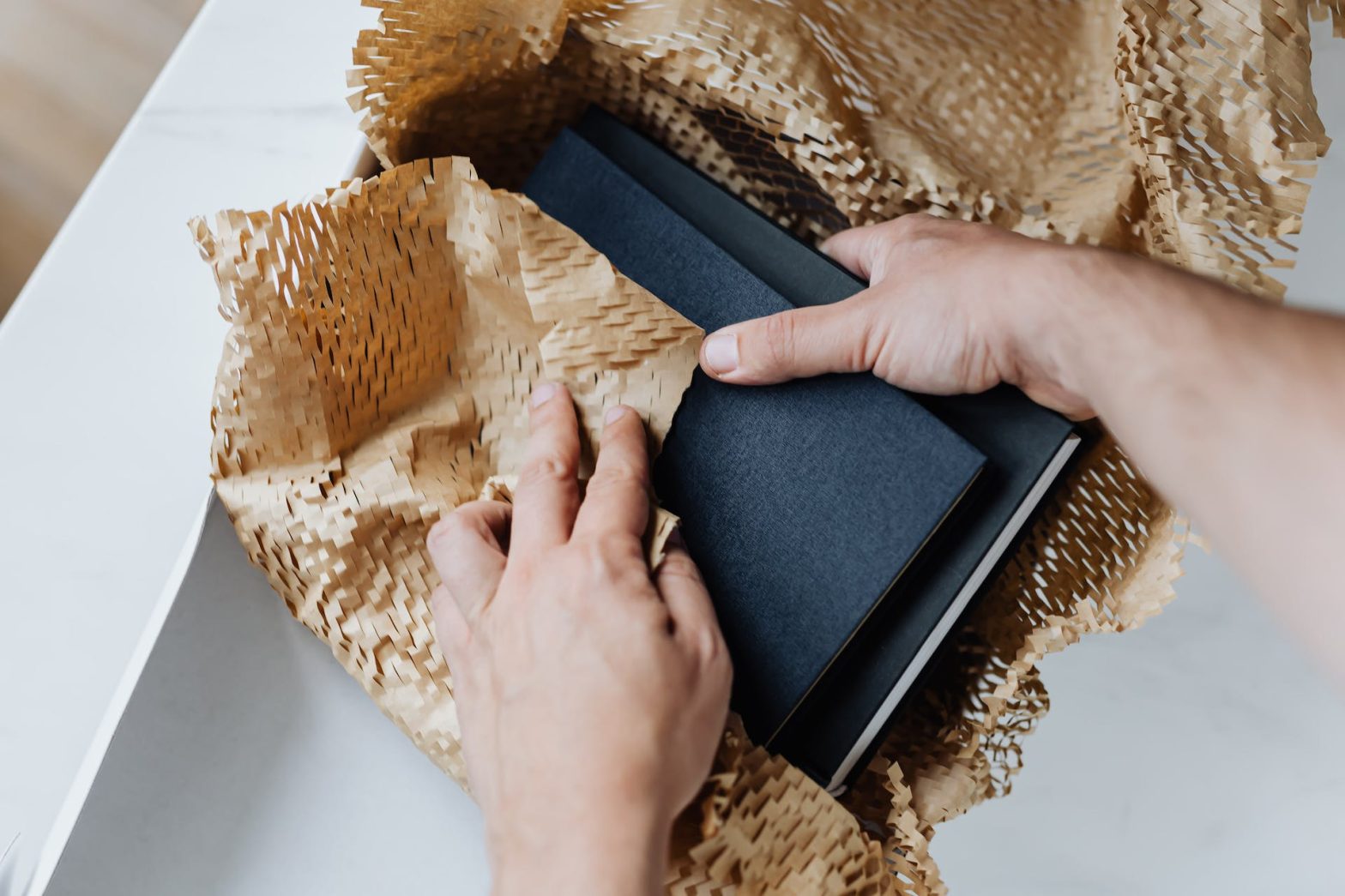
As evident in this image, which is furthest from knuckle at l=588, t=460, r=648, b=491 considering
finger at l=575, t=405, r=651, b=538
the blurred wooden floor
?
the blurred wooden floor

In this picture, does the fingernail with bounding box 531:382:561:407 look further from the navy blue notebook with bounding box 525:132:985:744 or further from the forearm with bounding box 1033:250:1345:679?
the forearm with bounding box 1033:250:1345:679

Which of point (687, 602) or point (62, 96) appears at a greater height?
point (687, 602)

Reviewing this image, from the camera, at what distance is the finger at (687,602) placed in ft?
1.23

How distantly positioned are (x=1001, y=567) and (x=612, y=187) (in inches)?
11.0

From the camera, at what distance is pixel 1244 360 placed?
331mm

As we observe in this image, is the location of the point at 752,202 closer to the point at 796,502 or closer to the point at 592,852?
the point at 796,502

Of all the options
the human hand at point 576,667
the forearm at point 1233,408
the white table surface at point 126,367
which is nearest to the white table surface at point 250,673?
the white table surface at point 126,367

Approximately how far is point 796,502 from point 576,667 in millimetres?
125

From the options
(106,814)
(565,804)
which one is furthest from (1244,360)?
(106,814)

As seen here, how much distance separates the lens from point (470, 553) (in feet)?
1.31

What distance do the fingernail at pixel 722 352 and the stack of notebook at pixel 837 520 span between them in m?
0.02

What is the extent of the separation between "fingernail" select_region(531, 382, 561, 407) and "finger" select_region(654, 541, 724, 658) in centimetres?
9

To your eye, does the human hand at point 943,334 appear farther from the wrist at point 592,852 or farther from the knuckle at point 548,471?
the wrist at point 592,852

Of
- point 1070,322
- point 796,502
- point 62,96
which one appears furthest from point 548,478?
point 62,96
